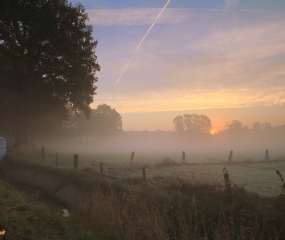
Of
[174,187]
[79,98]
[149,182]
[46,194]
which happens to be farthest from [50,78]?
[174,187]

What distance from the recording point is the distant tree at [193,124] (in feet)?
606

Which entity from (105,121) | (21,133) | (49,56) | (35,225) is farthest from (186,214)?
(105,121)

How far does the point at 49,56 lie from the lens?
126 feet

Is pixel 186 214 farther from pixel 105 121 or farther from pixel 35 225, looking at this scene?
pixel 105 121

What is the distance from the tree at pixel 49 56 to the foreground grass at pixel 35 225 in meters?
23.1

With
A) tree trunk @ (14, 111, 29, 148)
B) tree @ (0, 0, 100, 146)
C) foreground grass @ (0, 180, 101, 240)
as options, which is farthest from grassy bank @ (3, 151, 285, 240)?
tree trunk @ (14, 111, 29, 148)

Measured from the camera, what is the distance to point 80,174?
22000mm

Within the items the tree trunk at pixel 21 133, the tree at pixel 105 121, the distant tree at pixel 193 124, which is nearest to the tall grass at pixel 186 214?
the tree trunk at pixel 21 133

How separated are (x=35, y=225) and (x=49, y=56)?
30654mm

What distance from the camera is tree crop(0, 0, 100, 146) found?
1356 inches

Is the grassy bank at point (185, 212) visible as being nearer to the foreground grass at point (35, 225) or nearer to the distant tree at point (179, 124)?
the foreground grass at point (35, 225)

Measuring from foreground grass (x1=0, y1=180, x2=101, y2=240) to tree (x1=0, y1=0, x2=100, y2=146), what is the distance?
23.1m

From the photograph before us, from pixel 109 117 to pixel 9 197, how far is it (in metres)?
120

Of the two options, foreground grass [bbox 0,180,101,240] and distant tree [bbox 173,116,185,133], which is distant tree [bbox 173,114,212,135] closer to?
distant tree [bbox 173,116,185,133]
